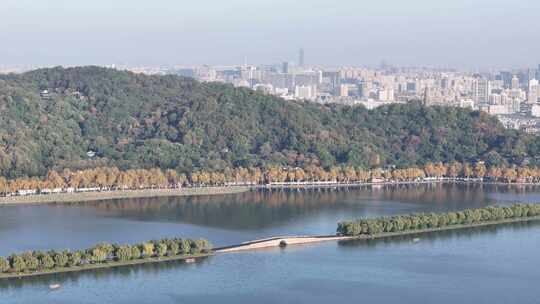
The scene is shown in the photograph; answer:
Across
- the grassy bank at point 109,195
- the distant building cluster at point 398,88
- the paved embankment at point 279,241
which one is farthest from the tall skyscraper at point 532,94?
the paved embankment at point 279,241

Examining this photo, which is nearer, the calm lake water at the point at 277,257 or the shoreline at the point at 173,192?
the calm lake water at the point at 277,257

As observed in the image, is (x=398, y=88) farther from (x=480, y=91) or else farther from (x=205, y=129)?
(x=205, y=129)

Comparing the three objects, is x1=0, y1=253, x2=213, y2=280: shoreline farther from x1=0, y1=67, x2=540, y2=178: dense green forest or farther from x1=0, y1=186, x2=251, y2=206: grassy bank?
x1=0, y1=67, x2=540, y2=178: dense green forest

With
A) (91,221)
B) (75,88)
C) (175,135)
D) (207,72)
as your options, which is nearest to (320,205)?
(91,221)

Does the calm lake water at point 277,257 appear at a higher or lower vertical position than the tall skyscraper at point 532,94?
lower

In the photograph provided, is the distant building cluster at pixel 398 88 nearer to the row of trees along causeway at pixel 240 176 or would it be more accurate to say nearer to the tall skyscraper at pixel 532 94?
the tall skyscraper at pixel 532 94

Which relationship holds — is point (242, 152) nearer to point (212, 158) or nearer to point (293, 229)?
point (212, 158)

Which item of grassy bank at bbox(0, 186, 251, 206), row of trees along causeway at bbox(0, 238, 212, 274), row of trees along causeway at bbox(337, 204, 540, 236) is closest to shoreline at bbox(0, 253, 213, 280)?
row of trees along causeway at bbox(0, 238, 212, 274)
